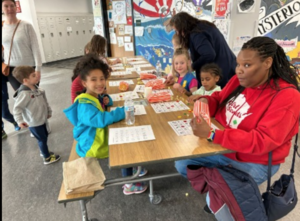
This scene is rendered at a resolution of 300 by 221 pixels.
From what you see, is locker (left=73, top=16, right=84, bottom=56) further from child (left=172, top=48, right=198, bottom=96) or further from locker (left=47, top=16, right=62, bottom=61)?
child (left=172, top=48, right=198, bottom=96)

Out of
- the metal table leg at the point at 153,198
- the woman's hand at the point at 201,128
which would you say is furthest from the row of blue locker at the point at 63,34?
the woman's hand at the point at 201,128

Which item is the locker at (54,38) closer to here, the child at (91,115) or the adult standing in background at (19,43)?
the adult standing in background at (19,43)

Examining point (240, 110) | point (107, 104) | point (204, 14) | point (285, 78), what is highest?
point (204, 14)

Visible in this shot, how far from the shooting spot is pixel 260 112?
1.16m

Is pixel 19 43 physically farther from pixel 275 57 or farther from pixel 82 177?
pixel 275 57

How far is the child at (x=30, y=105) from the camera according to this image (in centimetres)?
212

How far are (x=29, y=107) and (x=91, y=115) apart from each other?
1132 millimetres

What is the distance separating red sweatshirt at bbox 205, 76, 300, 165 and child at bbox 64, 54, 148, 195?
2.38ft

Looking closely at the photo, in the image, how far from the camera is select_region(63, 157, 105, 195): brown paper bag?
125 cm

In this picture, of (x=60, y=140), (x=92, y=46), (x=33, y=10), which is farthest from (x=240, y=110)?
(x=33, y=10)

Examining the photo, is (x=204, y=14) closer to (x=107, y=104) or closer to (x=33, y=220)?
(x=107, y=104)

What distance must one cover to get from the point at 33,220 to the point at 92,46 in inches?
80.1

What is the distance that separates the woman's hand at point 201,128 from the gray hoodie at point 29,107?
1716mm

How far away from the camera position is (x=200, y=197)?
1.81 m
